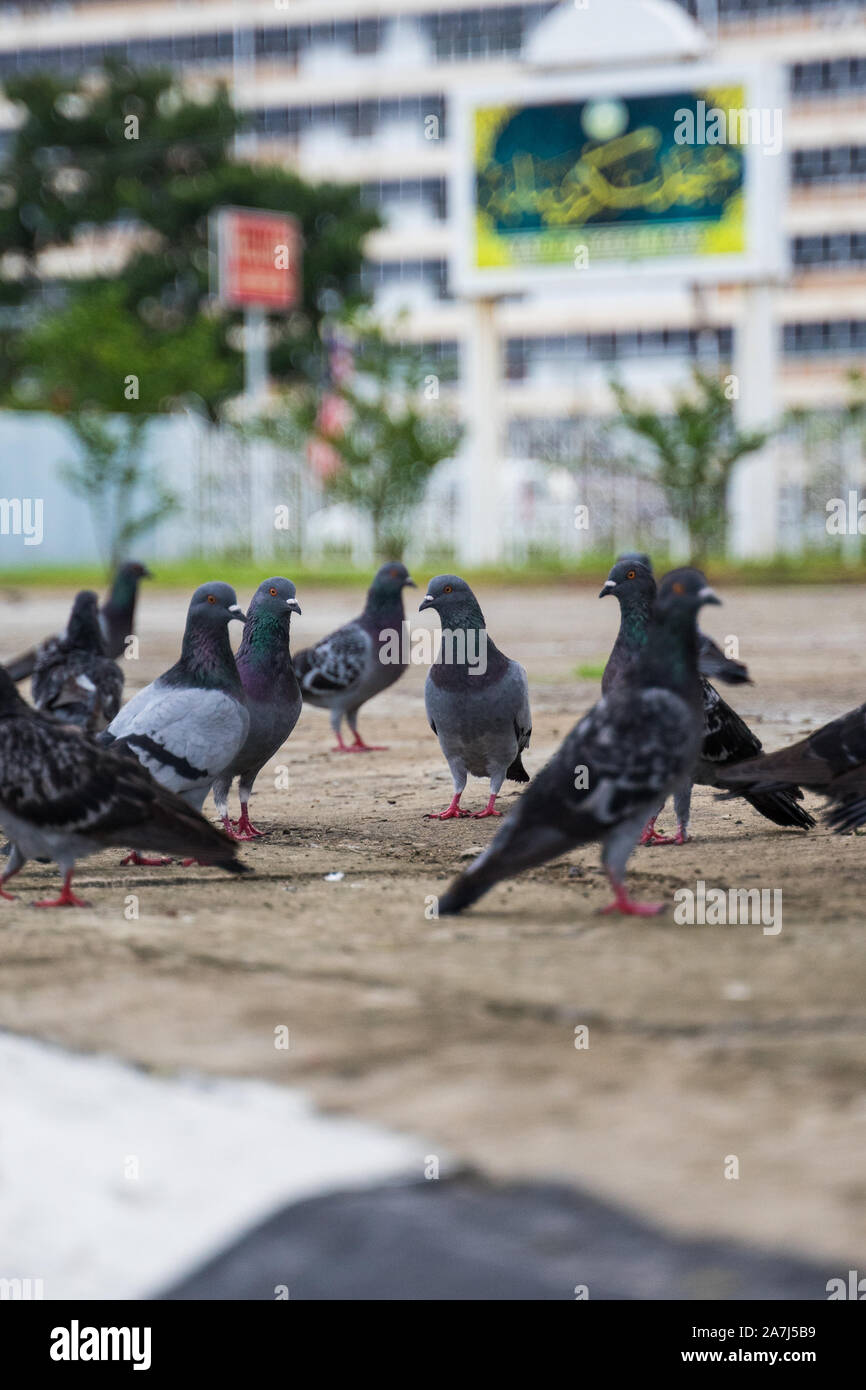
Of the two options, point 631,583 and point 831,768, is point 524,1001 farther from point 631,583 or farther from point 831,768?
point 631,583

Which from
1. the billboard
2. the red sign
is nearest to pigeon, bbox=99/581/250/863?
the billboard

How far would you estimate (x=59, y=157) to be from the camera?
175 ft

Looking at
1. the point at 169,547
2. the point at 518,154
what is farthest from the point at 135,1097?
the point at 169,547

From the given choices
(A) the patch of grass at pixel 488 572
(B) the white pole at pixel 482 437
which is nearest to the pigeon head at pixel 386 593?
(A) the patch of grass at pixel 488 572

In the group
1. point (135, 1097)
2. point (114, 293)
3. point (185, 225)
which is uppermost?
point (185, 225)

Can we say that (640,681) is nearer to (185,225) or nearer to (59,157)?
(185,225)

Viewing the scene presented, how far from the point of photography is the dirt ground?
323 centimetres

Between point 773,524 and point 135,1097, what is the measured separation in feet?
85.3

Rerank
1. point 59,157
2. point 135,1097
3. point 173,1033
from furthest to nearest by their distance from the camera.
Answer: point 59,157
point 173,1033
point 135,1097

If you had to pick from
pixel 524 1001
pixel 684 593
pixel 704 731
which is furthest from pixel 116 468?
pixel 524 1001

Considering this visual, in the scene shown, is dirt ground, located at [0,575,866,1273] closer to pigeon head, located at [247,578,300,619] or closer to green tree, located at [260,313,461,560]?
pigeon head, located at [247,578,300,619]

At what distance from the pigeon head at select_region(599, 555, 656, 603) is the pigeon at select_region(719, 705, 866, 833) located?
2.97 ft

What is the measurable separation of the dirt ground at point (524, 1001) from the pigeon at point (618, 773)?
17 cm

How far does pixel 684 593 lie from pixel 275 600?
2153 mm
